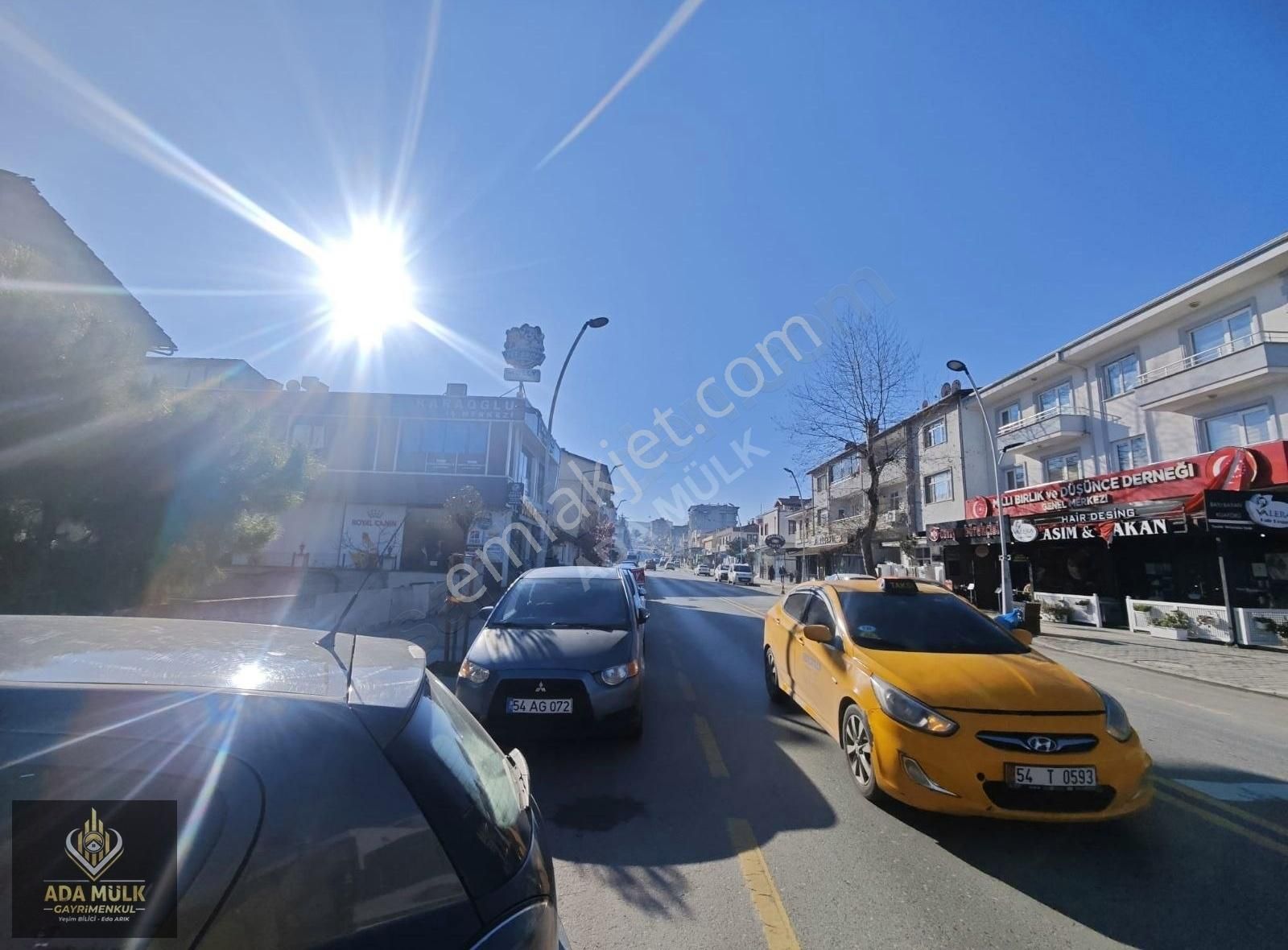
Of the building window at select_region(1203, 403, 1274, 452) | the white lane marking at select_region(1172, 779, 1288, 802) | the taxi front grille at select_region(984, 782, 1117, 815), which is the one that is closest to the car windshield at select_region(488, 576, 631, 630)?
the taxi front grille at select_region(984, 782, 1117, 815)

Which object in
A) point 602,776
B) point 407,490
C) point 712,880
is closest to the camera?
point 712,880

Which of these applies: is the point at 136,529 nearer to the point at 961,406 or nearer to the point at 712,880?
the point at 712,880

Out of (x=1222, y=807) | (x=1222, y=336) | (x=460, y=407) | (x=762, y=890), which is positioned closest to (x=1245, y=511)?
(x=1222, y=336)

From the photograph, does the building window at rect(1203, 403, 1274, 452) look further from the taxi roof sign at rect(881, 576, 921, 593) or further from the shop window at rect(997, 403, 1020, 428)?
the taxi roof sign at rect(881, 576, 921, 593)

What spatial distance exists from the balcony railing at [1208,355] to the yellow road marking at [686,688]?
1926cm

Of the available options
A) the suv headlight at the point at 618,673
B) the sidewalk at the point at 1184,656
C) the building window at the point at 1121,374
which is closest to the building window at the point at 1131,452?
the building window at the point at 1121,374

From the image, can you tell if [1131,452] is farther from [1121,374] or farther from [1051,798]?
[1051,798]

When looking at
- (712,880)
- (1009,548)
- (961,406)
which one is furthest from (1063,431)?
(712,880)

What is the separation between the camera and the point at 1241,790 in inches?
179

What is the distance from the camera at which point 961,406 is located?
30.5 m

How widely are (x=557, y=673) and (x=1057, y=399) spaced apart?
28216 millimetres

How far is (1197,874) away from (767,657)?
4.54m

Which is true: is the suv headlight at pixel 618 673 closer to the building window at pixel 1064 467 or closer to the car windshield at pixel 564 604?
the car windshield at pixel 564 604

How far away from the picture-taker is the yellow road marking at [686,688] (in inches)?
283
